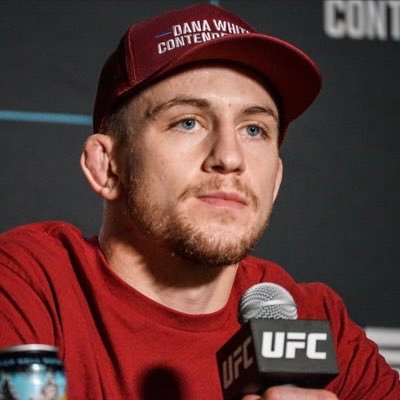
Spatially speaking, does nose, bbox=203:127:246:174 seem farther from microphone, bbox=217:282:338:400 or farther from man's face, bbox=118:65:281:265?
microphone, bbox=217:282:338:400

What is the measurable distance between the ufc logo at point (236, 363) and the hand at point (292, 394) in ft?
0.13

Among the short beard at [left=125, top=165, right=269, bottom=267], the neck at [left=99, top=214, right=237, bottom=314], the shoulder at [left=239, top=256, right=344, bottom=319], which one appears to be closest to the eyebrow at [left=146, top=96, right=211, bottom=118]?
the short beard at [left=125, top=165, right=269, bottom=267]

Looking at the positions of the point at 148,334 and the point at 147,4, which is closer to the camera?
the point at 148,334

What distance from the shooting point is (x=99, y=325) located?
1404mm

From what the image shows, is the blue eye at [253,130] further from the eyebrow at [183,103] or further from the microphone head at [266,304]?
the microphone head at [266,304]

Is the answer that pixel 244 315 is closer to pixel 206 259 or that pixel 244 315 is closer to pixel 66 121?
pixel 206 259

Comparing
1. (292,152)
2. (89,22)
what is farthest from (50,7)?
(292,152)

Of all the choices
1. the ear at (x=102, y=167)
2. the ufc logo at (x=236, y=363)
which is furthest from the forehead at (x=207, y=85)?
the ufc logo at (x=236, y=363)

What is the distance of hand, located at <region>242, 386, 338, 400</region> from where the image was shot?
2.93 feet

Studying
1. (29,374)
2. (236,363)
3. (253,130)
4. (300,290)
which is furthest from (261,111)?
(29,374)

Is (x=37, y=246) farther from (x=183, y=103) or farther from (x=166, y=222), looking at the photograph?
(x=183, y=103)

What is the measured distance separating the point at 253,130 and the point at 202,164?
0.14m

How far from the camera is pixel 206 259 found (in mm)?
1409

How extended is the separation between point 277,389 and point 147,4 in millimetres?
1393
